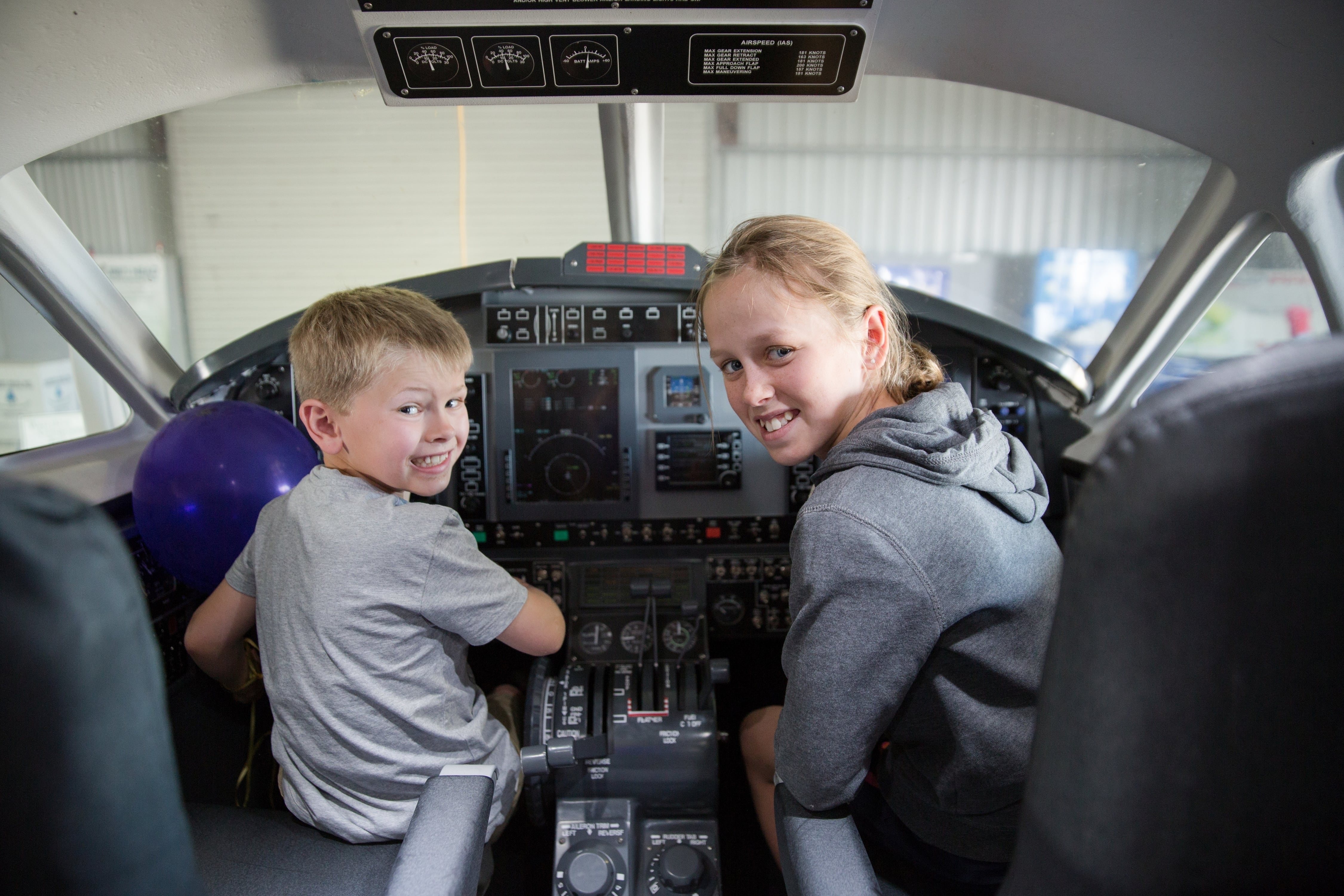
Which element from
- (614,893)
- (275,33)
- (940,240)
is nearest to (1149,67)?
(275,33)

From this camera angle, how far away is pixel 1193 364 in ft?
6.57

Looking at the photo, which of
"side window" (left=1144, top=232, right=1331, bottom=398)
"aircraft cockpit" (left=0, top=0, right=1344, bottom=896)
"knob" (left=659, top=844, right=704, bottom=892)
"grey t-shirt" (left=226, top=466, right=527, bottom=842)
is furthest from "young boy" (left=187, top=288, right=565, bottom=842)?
"side window" (left=1144, top=232, right=1331, bottom=398)

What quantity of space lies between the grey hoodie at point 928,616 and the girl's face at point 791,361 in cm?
10

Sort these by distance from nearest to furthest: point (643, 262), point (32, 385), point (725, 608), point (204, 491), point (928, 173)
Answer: point (204, 491)
point (643, 262)
point (725, 608)
point (32, 385)
point (928, 173)

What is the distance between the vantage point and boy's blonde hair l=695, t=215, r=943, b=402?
1013 millimetres

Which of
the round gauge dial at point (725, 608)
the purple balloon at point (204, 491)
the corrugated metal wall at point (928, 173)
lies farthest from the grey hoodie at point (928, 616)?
the corrugated metal wall at point (928, 173)

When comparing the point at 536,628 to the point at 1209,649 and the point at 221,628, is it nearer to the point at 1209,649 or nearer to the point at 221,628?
the point at 221,628

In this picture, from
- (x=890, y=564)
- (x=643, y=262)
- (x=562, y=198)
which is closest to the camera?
(x=890, y=564)

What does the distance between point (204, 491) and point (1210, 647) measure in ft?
5.35

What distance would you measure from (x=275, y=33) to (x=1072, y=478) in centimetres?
202

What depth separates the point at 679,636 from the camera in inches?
73.2

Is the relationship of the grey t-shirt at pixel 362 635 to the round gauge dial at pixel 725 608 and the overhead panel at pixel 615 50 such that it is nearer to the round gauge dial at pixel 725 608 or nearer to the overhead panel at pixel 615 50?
the overhead panel at pixel 615 50

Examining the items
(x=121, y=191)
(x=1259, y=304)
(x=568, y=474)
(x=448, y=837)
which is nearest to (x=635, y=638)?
(x=568, y=474)

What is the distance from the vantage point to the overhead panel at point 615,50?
109cm
